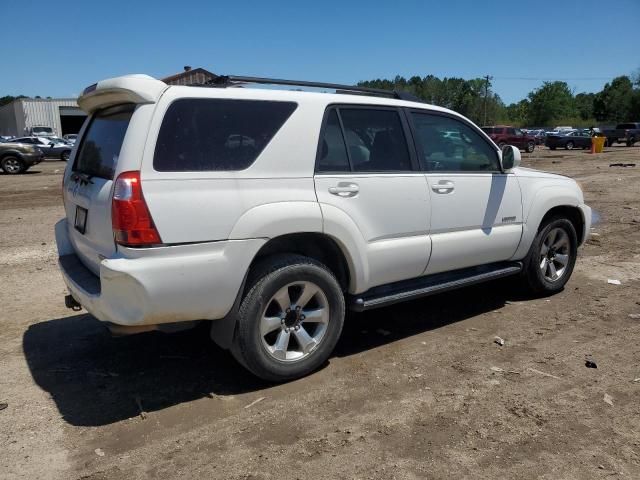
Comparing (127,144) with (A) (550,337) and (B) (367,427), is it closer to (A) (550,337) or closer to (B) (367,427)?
(B) (367,427)

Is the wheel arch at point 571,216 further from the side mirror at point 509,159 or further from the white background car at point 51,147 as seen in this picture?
the white background car at point 51,147

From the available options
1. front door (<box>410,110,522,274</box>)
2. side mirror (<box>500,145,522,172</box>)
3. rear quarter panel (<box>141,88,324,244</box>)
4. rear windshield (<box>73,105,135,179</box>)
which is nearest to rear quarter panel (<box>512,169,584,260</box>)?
front door (<box>410,110,522,274</box>)

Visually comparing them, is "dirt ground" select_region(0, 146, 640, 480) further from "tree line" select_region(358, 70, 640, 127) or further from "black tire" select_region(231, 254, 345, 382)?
"tree line" select_region(358, 70, 640, 127)

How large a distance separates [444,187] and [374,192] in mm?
757

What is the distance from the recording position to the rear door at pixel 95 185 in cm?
327

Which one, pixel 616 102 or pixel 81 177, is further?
pixel 616 102

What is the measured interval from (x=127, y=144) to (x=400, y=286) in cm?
226

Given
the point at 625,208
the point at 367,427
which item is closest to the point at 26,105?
the point at 625,208

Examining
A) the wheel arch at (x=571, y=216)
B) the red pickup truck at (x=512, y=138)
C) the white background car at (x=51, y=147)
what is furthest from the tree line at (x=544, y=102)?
the wheel arch at (x=571, y=216)

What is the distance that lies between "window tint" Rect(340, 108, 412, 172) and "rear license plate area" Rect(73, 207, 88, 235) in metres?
1.85

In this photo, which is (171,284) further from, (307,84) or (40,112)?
(40,112)

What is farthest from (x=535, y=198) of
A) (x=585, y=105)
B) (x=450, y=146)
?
(x=585, y=105)

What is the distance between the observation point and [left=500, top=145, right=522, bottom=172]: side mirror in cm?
483

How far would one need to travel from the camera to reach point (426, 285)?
14.3ft
